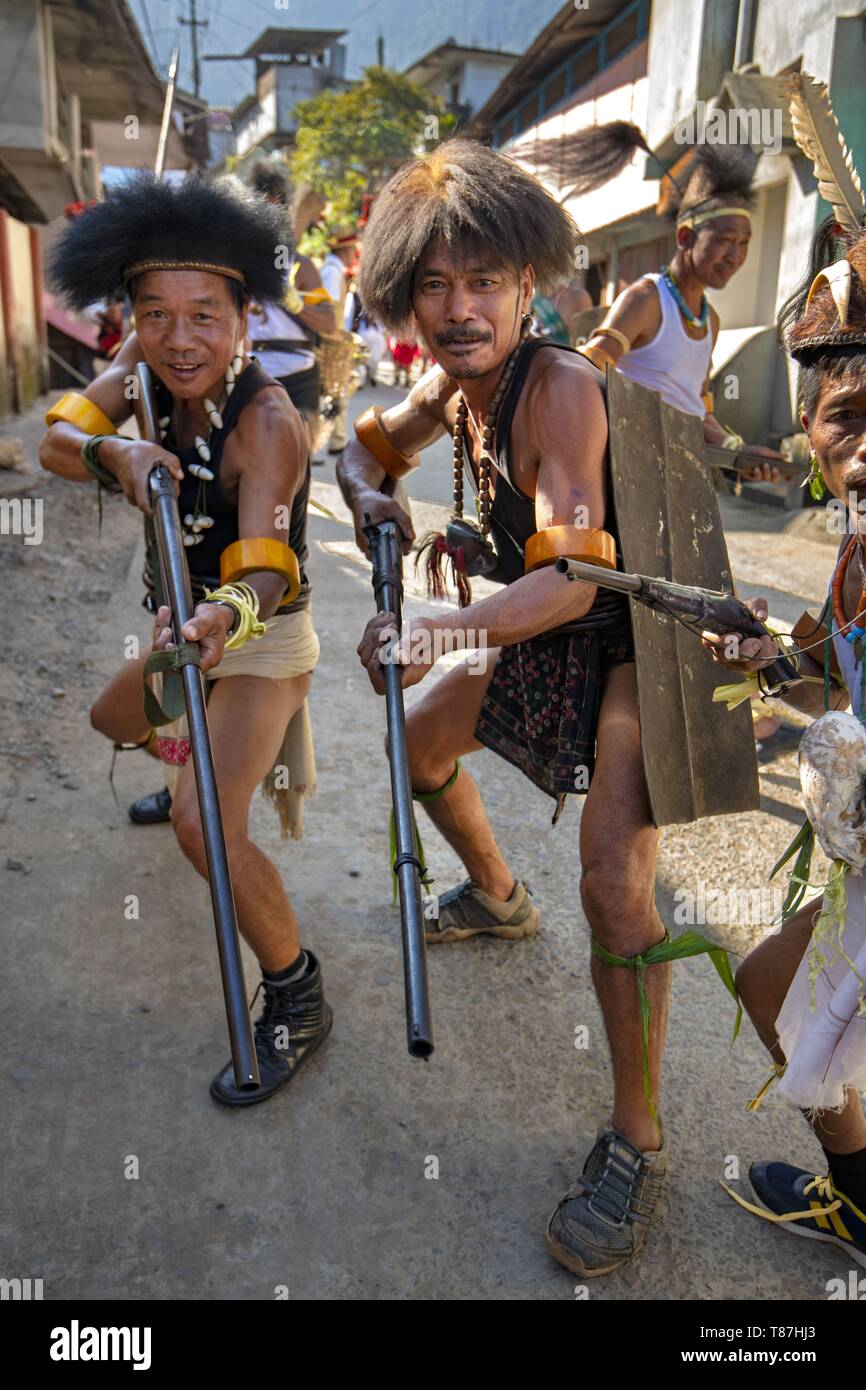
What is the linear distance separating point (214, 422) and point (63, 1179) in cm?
188

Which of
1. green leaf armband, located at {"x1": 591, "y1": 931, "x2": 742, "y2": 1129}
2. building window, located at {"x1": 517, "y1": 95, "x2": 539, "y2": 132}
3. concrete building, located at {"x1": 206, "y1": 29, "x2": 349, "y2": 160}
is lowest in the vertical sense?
green leaf armband, located at {"x1": 591, "y1": 931, "x2": 742, "y2": 1129}

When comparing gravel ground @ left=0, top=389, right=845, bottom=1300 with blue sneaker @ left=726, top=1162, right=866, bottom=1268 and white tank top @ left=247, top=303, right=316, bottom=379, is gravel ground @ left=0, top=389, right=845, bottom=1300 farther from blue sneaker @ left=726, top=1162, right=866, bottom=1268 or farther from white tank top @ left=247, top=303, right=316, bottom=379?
white tank top @ left=247, top=303, right=316, bottom=379

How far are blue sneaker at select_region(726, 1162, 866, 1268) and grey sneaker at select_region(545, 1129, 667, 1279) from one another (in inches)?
9.4

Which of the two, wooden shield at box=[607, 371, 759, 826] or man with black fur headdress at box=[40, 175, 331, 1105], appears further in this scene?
man with black fur headdress at box=[40, 175, 331, 1105]

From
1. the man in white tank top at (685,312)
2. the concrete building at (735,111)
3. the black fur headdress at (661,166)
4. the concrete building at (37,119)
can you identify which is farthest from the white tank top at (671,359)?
the concrete building at (37,119)

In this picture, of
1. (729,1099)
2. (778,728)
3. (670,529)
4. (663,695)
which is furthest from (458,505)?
(778,728)

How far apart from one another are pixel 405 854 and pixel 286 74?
6167 cm

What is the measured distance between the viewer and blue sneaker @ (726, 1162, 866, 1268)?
7.14 ft

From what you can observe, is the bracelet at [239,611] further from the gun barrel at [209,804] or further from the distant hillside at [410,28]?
the distant hillside at [410,28]

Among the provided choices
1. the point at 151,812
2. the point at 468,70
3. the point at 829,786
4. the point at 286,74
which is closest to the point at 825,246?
the point at 829,786

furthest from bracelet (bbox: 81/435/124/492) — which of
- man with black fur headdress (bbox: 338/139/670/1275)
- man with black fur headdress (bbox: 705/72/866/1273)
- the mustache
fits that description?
man with black fur headdress (bbox: 705/72/866/1273)

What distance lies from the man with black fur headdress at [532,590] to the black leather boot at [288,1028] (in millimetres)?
624
